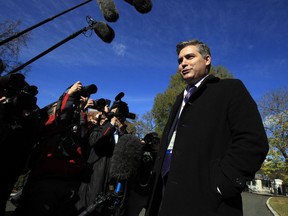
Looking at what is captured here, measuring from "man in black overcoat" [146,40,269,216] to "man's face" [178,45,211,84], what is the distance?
0.12 meters

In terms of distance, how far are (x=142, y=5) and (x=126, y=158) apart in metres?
2.06

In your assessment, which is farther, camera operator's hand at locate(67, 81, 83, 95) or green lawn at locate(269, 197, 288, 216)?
green lawn at locate(269, 197, 288, 216)

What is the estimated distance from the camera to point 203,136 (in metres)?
2.18

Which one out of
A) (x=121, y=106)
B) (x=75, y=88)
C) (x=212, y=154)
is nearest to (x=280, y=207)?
(x=121, y=106)

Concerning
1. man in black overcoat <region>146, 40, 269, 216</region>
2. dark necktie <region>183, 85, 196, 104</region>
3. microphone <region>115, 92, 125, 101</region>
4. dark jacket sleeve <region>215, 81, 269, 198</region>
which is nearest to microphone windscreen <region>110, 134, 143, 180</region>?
microphone <region>115, 92, 125, 101</region>

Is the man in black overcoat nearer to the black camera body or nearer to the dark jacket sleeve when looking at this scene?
the dark jacket sleeve

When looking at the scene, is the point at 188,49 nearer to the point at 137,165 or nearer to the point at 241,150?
the point at 241,150

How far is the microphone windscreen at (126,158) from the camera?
336 centimetres

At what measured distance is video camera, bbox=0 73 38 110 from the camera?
2564 millimetres

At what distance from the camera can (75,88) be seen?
3.19 m

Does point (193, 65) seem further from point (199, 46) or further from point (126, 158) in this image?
point (126, 158)

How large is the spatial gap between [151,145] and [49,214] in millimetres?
1745

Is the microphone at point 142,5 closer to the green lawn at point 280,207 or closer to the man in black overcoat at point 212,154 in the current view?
the man in black overcoat at point 212,154

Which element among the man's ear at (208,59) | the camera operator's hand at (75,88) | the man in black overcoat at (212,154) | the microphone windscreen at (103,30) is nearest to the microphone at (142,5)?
the microphone windscreen at (103,30)
